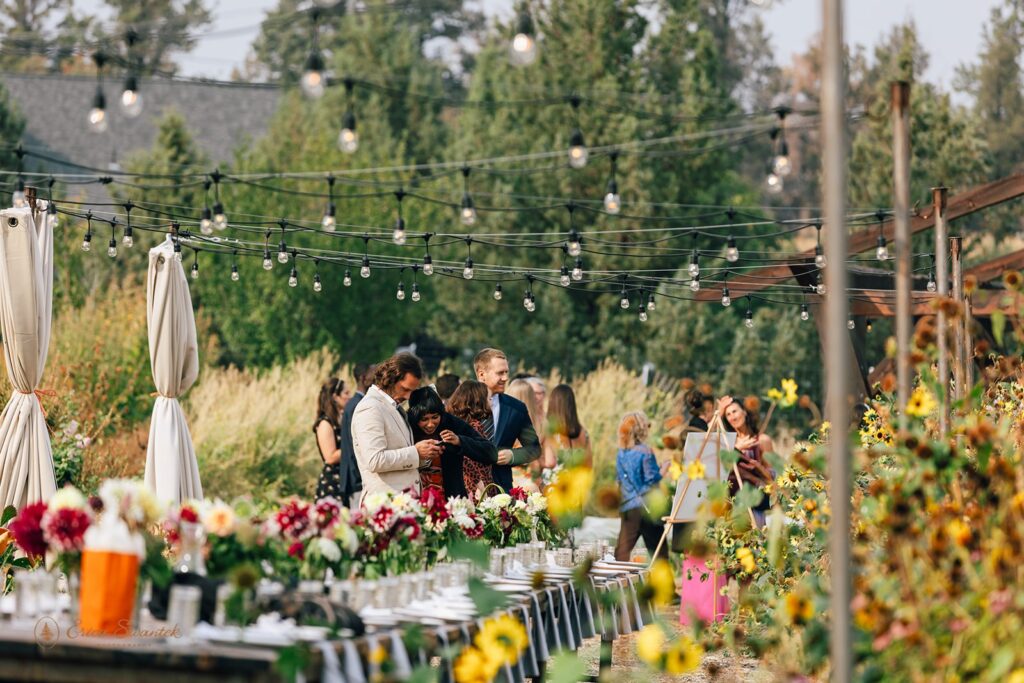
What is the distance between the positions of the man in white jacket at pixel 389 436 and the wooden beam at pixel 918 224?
474cm

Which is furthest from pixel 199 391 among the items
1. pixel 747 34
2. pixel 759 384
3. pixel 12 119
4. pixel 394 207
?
pixel 747 34

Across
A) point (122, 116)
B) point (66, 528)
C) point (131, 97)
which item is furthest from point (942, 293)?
point (122, 116)

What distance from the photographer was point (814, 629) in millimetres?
4035

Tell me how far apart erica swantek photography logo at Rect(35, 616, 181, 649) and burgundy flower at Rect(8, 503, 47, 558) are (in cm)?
28

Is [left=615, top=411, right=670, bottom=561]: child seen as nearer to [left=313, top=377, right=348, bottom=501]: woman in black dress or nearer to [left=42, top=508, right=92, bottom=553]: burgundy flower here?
[left=313, top=377, right=348, bottom=501]: woman in black dress

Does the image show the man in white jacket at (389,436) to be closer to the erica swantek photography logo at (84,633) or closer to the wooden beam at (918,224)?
the erica swantek photography logo at (84,633)

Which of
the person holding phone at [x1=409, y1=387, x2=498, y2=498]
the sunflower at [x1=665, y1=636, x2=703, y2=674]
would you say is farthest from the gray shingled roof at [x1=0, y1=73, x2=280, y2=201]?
the sunflower at [x1=665, y1=636, x2=703, y2=674]

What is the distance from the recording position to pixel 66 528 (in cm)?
415

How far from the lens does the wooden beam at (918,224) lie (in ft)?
38.6

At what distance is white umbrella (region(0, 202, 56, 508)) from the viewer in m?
7.69

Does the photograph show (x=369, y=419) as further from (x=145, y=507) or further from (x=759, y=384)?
(x=759, y=384)

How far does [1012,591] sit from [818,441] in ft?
17.7

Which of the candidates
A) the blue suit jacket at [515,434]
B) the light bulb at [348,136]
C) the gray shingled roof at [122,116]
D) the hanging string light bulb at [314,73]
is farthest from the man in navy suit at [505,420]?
the gray shingled roof at [122,116]

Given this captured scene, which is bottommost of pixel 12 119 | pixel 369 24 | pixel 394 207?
pixel 394 207
